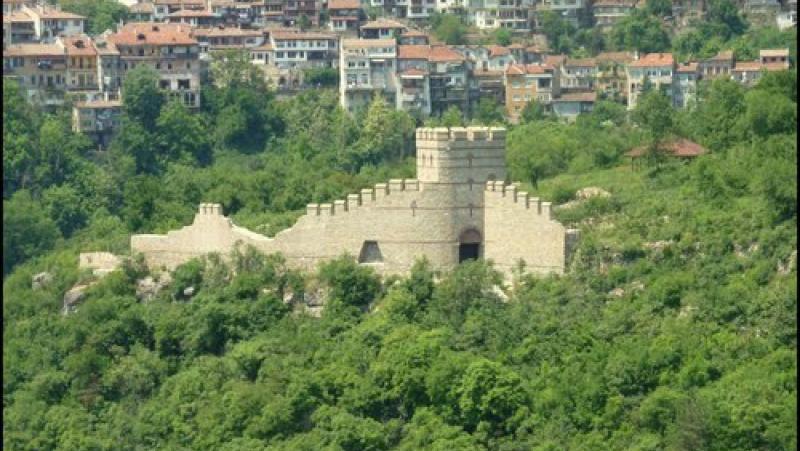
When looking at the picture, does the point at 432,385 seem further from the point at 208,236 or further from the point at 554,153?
the point at 554,153


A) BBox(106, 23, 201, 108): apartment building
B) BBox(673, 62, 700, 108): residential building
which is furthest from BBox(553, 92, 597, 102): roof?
BBox(106, 23, 201, 108): apartment building

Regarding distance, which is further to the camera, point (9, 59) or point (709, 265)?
point (9, 59)

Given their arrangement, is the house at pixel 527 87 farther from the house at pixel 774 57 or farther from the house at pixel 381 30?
the house at pixel 774 57

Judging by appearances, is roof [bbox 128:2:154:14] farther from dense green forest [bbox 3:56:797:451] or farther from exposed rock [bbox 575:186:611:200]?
exposed rock [bbox 575:186:611:200]

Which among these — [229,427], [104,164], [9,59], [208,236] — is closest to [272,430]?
[229,427]

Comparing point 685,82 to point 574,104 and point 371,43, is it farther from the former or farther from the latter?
point 371,43

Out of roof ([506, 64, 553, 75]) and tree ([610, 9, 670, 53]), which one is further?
tree ([610, 9, 670, 53])

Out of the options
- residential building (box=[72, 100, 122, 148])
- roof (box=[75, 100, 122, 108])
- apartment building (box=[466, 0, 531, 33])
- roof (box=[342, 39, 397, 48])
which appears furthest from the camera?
apartment building (box=[466, 0, 531, 33])
